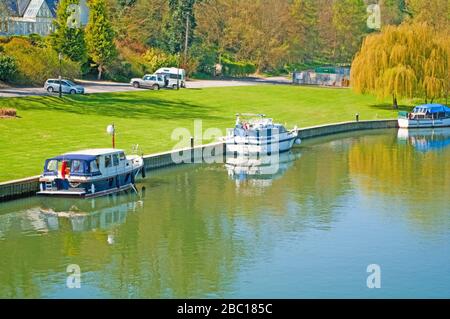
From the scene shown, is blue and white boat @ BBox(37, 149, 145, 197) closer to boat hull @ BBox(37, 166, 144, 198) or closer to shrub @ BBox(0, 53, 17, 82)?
boat hull @ BBox(37, 166, 144, 198)

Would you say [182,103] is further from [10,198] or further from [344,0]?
[344,0]

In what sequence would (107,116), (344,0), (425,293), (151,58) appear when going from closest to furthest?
1. (425,293)
2. (107,116)
3. (151,58)
4. (344,0)

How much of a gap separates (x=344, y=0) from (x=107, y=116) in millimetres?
92730

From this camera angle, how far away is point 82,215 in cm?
4681

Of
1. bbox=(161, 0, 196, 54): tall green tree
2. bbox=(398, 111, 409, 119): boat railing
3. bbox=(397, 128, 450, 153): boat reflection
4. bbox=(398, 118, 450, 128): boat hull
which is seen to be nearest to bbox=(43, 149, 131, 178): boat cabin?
bbox=(397, 128, 450, 153): boat reflection

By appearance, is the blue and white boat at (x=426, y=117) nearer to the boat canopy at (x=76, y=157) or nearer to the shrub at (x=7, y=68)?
the shrub at (x=7, y=68)

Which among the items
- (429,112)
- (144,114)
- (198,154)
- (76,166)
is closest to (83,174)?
(76,166)

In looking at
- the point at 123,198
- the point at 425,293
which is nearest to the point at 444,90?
the point at 123,198

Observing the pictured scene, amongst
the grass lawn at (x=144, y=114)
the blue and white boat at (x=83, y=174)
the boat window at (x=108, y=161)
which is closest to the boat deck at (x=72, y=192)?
the blue and white boat at (x=83, y=174)

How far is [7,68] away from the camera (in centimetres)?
8588

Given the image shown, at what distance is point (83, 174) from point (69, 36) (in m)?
50.9

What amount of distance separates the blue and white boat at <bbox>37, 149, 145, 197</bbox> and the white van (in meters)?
47.6

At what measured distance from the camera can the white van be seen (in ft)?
327

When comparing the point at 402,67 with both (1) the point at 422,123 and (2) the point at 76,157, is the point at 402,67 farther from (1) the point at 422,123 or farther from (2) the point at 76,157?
(2) the point at 76,157
